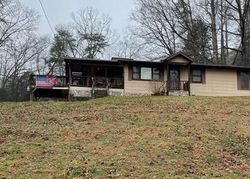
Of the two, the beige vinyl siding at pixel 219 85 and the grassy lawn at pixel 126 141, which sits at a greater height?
the beige vinyl siding at pixel 219 85

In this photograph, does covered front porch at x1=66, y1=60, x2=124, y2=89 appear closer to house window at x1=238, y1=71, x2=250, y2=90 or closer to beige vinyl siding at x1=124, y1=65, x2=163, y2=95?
beige vinyl siding at x1=124, y1=65, x2=163, y2=95

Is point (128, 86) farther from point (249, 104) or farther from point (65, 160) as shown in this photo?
point (65, 160)

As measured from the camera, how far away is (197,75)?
1372 inches

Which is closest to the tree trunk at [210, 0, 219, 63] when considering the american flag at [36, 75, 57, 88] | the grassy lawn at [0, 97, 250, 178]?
the american flag at [36, 75, 57, 88]

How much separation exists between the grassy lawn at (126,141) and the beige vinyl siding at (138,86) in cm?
925

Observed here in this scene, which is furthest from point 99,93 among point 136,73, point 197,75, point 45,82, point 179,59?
point 197,75

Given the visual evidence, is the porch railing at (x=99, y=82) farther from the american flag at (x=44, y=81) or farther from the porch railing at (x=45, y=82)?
the american flag at (x=44, y=81)

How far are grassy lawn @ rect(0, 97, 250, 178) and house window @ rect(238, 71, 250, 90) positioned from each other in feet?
41.4

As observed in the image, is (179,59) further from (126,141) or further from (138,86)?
(126,141)

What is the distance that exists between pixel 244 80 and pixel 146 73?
→ 333 inches

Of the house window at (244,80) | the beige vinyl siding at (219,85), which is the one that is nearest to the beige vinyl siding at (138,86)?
the beige vinyl siding at (219,85)

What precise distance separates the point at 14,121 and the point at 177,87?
1702cm

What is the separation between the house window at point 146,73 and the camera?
33562 millimetres

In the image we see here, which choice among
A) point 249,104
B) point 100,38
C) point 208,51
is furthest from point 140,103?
point 100,38
